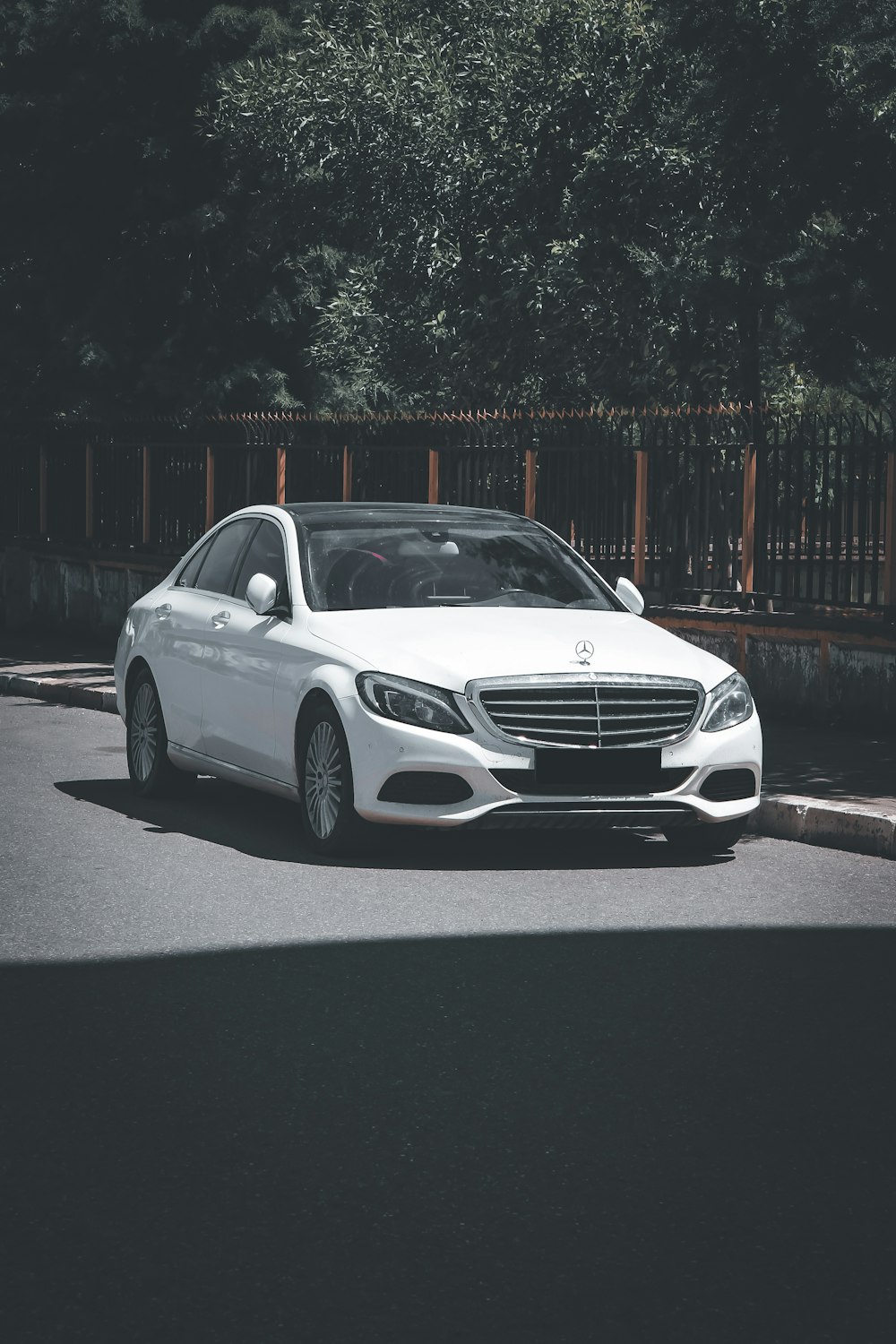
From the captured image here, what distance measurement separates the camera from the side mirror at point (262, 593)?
9.27 meters

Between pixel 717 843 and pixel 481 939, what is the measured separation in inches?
94.2

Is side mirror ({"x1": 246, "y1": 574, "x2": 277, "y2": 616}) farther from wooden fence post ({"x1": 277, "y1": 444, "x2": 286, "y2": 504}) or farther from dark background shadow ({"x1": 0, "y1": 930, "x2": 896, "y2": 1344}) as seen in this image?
wooden fence post ({"x1": 277, "y1": 444, "x2": 286, "y2": 504})

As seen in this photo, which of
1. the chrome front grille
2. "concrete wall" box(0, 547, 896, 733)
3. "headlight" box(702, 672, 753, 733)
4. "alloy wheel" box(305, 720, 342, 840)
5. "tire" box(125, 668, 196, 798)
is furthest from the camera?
"concrete wall" box(0, 547, 896, 733)

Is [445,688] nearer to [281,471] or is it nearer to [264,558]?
[264,558]

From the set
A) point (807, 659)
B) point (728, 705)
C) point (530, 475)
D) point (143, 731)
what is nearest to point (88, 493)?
point (530, 475)

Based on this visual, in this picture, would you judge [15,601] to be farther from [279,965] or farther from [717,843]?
[279,965]

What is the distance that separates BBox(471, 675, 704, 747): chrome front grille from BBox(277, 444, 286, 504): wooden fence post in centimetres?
1158

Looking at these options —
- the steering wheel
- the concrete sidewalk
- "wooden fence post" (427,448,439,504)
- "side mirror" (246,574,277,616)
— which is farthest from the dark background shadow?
"wooden fence post" (427,448,439,504)

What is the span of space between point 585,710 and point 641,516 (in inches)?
271

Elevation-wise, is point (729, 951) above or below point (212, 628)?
below

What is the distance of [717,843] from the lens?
9.15 m

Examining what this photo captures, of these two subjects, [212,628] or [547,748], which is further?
[212,628]

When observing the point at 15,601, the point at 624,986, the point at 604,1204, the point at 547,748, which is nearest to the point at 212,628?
the point at 547,748

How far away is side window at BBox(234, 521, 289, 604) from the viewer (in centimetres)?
989
